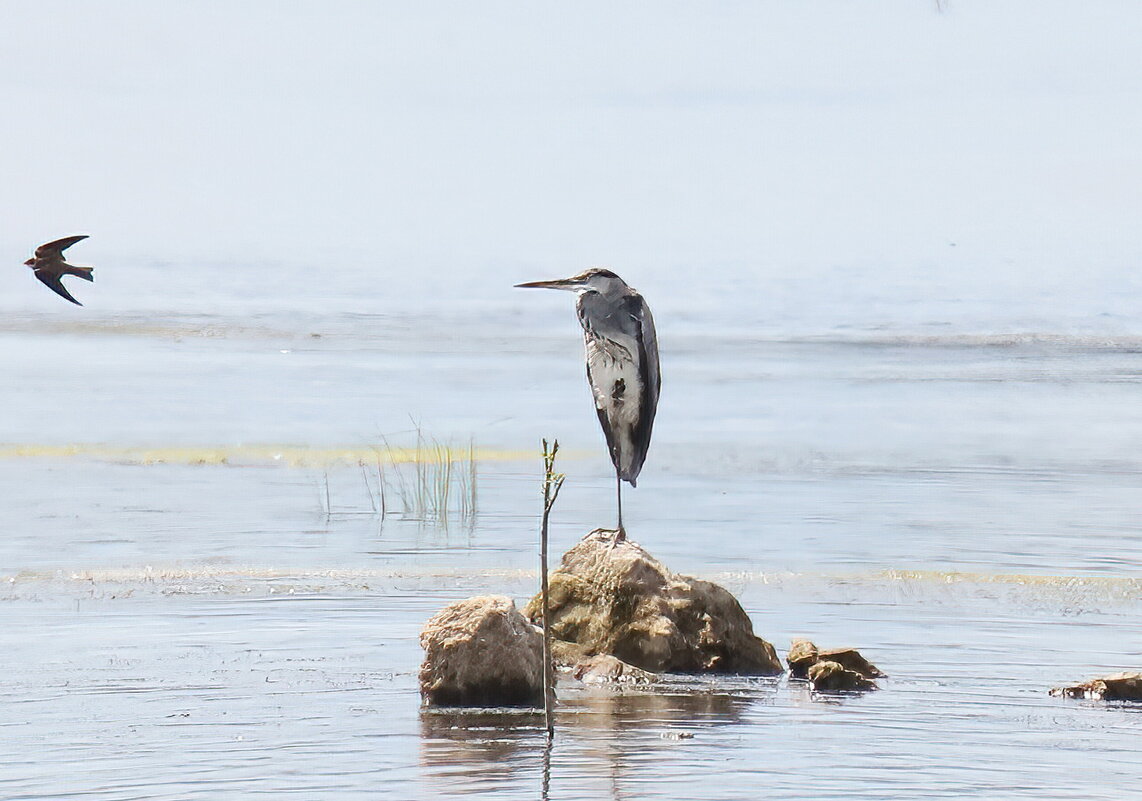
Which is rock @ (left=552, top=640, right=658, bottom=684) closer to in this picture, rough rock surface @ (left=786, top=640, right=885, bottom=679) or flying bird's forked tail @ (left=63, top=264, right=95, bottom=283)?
rough rock surface @ (left=786, top=640, right=885, bottom=679)

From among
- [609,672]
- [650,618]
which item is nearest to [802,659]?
[650,618]

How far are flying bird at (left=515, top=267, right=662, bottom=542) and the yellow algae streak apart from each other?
8903mm

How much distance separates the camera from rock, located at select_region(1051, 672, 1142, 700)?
8359 mm

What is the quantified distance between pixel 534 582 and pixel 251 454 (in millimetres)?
11019

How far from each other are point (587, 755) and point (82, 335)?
124 ft

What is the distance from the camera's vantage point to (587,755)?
23.3 ft

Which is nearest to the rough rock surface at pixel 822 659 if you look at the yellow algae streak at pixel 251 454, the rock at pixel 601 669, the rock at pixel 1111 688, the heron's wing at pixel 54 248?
the rock at pixel 601 669

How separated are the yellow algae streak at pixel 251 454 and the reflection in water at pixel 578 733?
1219cm

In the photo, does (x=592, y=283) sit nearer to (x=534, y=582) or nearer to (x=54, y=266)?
A: (x=534, y=582)

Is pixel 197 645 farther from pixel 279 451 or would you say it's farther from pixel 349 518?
pixel 279 451

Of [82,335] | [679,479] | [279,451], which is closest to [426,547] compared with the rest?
[679,479]

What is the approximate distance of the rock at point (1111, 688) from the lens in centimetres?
836

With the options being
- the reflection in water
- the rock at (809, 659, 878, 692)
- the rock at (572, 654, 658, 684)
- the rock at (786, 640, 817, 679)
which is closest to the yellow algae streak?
the rock at (572, 654, 658, 684)

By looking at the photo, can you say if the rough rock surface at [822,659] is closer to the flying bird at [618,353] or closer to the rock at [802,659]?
the rock at [802,659]
